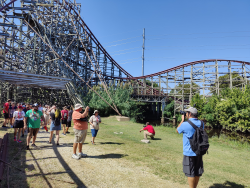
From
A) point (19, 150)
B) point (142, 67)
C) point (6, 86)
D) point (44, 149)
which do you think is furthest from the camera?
point (142, 67)

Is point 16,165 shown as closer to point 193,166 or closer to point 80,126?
point 80,126

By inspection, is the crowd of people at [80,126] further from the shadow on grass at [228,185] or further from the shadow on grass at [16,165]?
the shadow on grass at [228,185]

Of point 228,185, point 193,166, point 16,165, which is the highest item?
point 193,166

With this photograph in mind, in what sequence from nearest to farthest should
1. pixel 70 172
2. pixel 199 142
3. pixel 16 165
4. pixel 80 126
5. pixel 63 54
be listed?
pixel 199 142 < pixel 70 172 < pixel 16 165 < pixel 80 126 < pixel 63 54

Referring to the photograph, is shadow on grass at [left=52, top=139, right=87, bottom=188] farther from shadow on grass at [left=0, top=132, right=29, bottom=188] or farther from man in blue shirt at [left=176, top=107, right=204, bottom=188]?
man in blue shirt at [left=176, top=107, right=204, bottom=188]

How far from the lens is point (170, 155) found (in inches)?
240

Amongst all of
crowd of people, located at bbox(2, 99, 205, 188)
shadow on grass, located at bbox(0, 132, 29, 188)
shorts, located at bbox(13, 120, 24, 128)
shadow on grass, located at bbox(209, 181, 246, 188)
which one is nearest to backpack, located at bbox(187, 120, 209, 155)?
crowd of people, located at bbox(2, 99, 205, 188)

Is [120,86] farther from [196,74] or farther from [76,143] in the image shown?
[76,143]

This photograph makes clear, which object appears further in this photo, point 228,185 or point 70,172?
point 70,172

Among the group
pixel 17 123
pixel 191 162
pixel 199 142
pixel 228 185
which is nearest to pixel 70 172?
pixel 191 162

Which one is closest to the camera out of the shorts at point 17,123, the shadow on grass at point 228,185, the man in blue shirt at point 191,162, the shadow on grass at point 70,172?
the man in blue shirt at point 191,162

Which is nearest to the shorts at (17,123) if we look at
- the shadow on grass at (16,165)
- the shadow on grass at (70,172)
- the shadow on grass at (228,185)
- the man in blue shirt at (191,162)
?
the shadow on grass at (16,165)

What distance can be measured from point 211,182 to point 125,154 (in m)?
2.75

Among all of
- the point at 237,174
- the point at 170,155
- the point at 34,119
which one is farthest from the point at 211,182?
the point at 34,119
